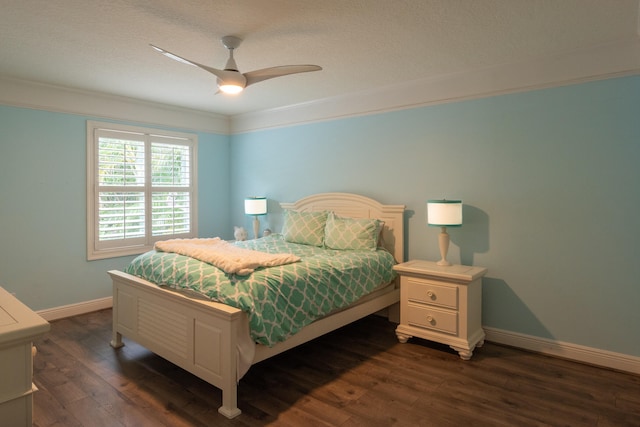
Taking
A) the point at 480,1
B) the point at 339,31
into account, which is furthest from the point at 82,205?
the point at 480,1

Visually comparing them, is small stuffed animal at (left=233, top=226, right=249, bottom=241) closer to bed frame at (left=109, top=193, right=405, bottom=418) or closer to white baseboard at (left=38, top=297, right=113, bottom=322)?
white baseboard at (left=38, top=297, right=113, bottom=322)

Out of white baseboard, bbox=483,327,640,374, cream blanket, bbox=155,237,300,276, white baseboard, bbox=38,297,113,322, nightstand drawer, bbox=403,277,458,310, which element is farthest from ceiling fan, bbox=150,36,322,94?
white baseboard, bbox=38,297,113,322

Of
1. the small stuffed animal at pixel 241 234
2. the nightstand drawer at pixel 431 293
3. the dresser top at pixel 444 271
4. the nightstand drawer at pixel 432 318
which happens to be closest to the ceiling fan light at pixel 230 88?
the dresser top at pixel 444 271

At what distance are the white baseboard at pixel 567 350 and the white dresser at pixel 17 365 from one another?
3400mm

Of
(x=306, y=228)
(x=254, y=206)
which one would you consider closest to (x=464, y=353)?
(x=306, y=228)

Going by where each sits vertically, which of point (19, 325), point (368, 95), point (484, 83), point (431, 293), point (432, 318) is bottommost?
point (432, 318)

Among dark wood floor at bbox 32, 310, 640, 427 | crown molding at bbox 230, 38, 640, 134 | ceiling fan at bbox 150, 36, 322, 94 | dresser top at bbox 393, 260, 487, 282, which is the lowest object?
dark wood floor at bbox 32, 310, 640, 427

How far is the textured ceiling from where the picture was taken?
2338mm

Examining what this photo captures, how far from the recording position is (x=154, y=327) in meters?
2.87

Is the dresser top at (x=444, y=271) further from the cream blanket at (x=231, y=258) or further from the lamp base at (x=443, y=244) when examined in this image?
the cream blanket at (x=231, y=258)

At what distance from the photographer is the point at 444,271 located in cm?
328

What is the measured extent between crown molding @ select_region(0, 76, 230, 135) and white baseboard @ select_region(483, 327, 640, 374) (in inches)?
171

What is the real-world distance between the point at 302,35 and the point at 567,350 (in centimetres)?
323

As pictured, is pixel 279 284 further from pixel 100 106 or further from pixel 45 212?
pixel 100 106
